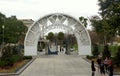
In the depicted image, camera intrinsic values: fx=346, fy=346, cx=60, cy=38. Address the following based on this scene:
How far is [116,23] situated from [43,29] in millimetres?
34857

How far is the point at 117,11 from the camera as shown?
33.2 metres

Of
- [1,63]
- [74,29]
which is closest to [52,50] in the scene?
[74,29]

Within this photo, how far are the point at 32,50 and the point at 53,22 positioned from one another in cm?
677

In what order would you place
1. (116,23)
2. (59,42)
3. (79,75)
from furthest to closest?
(59,42)
(116,23)
(79,75)

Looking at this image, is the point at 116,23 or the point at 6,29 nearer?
the point at 116,23

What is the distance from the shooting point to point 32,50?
6669cm

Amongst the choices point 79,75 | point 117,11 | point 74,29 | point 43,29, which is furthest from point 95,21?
point 79,75

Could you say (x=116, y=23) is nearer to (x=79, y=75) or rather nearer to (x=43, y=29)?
(x=79, y=75)

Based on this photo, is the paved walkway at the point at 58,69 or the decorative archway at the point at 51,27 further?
the decorative archway at the point at 51,27

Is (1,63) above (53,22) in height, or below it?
below

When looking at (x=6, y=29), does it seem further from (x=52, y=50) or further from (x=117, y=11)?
(x=117, y=11)

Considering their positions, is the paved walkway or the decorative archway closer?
the paved walkway

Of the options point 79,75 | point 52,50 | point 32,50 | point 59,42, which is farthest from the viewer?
point 59,42

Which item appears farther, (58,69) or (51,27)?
(51,27)
